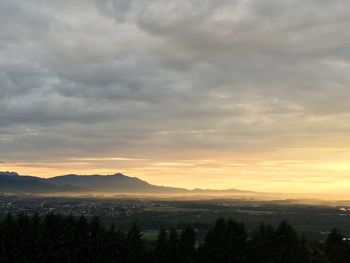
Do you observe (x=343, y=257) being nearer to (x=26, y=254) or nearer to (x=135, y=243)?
(x=135, y=243)

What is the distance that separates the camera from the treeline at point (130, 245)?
52.2 meters

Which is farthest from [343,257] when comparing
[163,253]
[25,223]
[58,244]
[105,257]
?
[25,223]

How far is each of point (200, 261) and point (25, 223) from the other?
62.2ft

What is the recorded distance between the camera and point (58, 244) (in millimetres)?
52625

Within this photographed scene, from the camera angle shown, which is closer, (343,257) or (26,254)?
(26,254)

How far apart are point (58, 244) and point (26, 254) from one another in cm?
329

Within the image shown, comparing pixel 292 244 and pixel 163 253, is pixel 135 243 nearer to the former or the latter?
pixel 163 253

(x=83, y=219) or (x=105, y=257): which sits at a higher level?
(x=83, y=219)

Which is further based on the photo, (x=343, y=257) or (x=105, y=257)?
(x=343, y=257)

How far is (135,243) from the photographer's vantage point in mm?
53500

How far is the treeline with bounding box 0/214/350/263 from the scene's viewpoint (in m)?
52.2

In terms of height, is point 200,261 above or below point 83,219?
below

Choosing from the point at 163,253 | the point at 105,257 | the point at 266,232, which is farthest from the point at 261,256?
the point at 105,257

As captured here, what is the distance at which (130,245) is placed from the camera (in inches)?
2099
